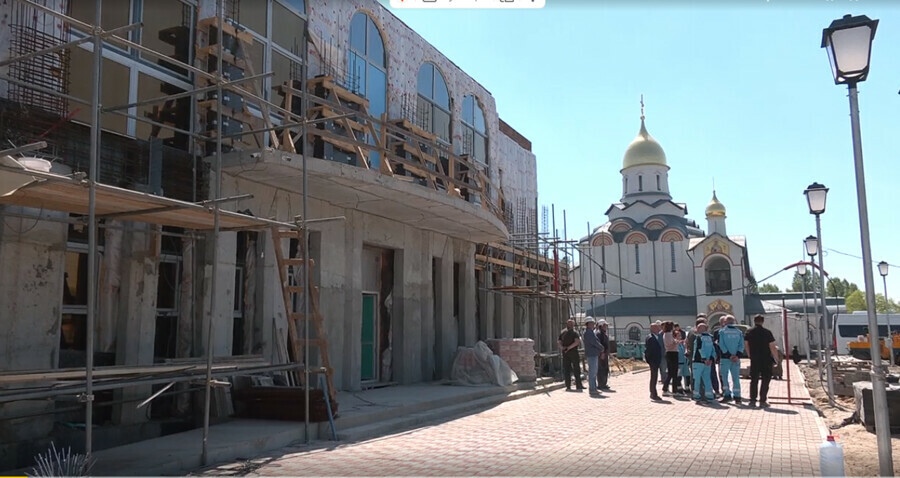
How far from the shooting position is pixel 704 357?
559 inches

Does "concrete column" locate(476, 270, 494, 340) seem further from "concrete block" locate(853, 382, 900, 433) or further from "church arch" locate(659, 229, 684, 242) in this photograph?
"church arch" locate(659, 229, 684, 242)

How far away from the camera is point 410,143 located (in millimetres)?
16781

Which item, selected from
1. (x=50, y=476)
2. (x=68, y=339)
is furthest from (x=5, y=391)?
(x=68, y=339)

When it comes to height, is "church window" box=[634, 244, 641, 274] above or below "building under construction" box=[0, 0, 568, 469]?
above

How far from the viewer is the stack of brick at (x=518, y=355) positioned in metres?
16.9

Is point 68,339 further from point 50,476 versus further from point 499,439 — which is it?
point 499,439

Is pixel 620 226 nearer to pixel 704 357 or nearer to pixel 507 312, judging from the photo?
pixel 507 312

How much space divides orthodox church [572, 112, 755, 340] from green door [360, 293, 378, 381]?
3323 cm

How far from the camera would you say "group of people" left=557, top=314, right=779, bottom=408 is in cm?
1345

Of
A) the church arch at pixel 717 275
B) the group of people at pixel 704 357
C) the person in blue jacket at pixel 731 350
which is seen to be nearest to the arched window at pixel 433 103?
the group of people at pixel 704 357

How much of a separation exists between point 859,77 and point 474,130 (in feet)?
51.4

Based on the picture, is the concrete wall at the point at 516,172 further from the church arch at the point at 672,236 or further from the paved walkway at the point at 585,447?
the church arch at the point at 672,236

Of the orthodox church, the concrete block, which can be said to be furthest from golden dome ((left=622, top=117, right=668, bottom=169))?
the concrete block

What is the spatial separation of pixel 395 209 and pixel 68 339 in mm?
6815
